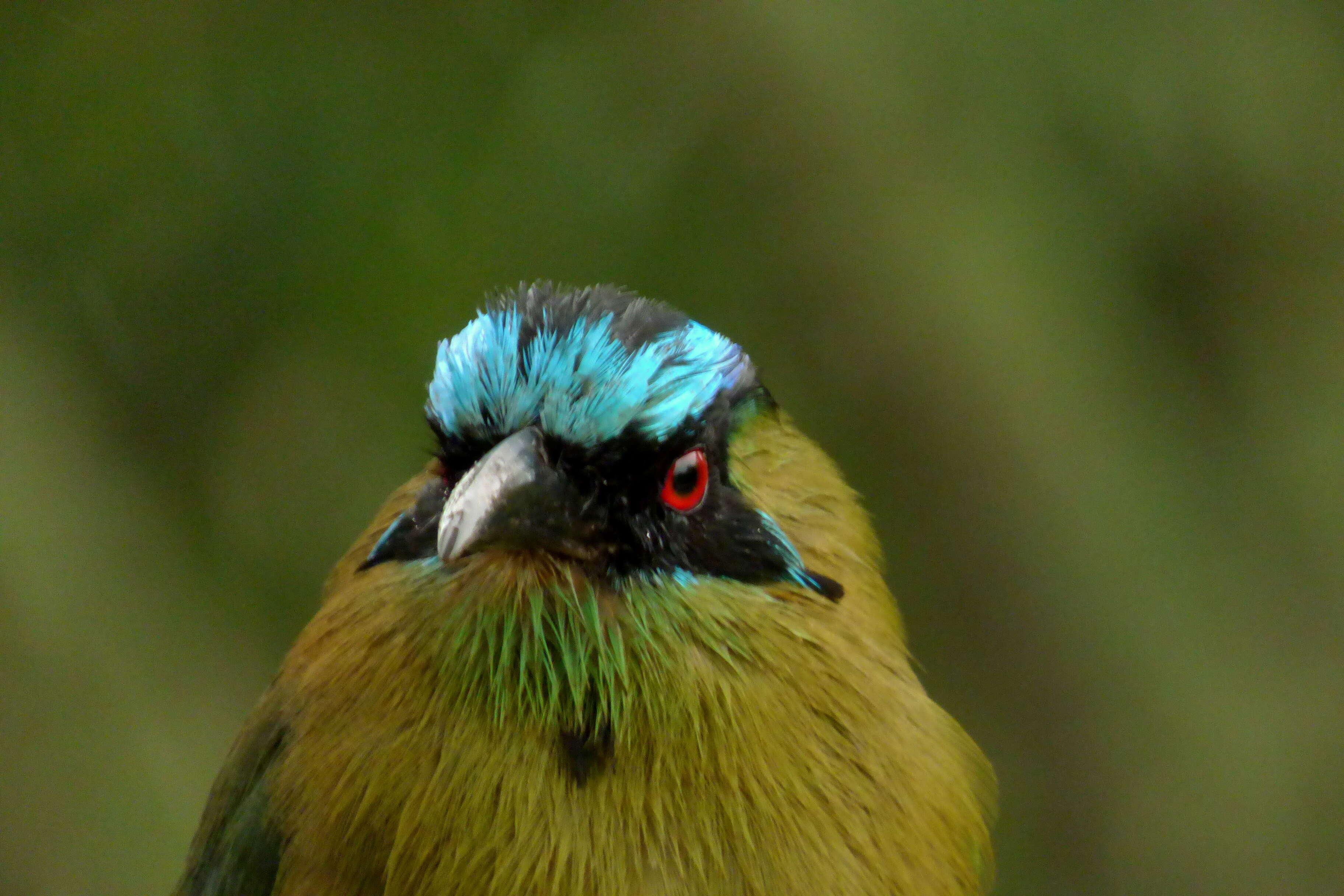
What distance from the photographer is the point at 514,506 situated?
5.15ft

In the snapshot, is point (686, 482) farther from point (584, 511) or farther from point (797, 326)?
point (797, 326)

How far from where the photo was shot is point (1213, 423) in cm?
343

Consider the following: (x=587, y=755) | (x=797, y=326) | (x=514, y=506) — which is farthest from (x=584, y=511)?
(x=797, y=326)

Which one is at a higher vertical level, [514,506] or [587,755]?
[514,506]

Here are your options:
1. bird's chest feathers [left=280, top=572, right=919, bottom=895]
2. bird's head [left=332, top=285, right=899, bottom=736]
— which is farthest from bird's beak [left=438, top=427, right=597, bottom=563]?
bird's chest feathers [left=280, top=572, right=919, bottom=895]

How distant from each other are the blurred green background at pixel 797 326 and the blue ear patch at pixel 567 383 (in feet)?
5.04

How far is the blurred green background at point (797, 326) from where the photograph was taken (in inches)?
126

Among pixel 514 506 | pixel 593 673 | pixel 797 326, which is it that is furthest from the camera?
pixel 797 326

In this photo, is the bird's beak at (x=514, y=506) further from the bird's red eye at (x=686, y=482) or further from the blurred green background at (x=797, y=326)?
the blurred green background at (x=797, y=326)

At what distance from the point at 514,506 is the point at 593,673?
27 cm

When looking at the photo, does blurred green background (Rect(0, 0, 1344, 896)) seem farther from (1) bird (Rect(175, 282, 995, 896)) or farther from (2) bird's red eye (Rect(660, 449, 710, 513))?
(2) bird's red eye (Rect(660, 449, 710, 513))

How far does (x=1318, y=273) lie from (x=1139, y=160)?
0.62 meters

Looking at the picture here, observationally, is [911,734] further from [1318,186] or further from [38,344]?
[38,344]


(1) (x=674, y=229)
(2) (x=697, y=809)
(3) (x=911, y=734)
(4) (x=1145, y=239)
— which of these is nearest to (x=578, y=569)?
(2) (x=697, y=809)
